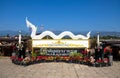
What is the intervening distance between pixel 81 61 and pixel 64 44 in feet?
15.0

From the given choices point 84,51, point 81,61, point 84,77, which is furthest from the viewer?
point 84,51

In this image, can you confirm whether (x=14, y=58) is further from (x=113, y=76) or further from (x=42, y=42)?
(x=113, y=76)

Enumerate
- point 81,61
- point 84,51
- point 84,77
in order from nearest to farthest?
point 84,77
point 81,61
point 84,51

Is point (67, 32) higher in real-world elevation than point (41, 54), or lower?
higher

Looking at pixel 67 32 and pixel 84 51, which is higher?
pixel 67 32

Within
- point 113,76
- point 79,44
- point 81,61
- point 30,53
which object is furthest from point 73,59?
point 113,76

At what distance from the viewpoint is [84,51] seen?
28.6 metres

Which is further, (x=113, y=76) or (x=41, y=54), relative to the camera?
Answer: (x=41, y=54)

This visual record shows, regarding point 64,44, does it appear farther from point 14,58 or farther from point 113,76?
point 113,76

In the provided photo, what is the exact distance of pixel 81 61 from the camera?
1005 inches

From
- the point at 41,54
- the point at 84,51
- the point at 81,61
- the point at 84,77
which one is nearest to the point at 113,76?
the point at 84,77

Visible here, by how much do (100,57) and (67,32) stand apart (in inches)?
212

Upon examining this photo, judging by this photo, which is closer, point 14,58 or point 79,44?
point 14,58

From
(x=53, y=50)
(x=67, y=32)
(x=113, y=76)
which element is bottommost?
(x=113, y=76)
